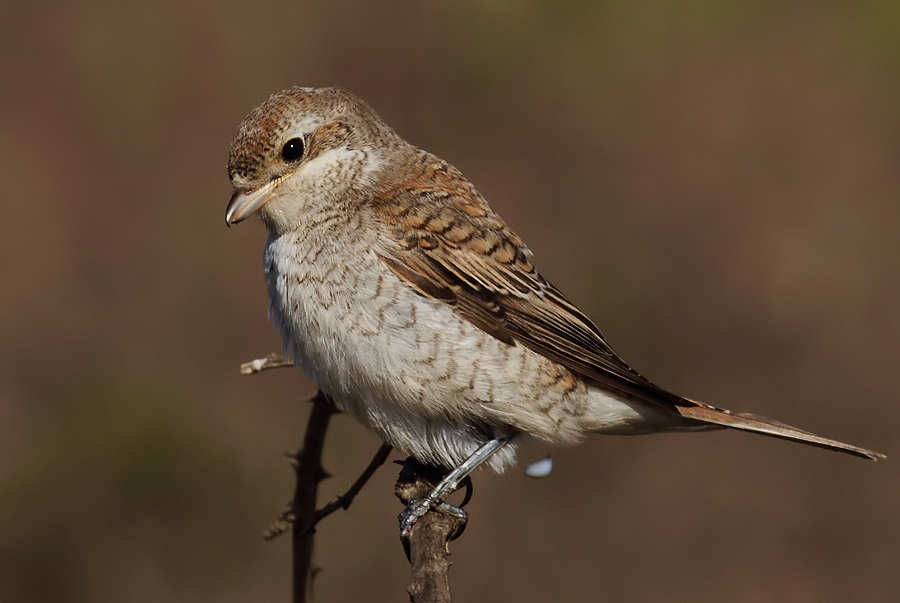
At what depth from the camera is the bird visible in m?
3.35

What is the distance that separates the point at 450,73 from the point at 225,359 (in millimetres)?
2545

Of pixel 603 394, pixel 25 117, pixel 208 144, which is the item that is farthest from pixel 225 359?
pixel 603 394

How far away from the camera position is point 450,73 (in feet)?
24.2

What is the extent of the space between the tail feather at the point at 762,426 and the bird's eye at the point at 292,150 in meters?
1.54

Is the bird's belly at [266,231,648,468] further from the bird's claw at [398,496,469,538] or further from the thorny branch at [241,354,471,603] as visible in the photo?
the bird's claw at [398,496,469,538]

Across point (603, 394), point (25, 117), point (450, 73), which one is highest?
point (450, 73)

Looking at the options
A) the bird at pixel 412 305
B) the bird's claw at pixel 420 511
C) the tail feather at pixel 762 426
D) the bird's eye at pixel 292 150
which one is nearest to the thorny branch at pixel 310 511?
the bird's claw at pixel 420 511

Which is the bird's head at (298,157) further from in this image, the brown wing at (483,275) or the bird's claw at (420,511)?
the bird's claw at (420,511)

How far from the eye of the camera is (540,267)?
21.7ft

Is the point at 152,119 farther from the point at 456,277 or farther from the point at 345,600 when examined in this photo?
the point at 456,277

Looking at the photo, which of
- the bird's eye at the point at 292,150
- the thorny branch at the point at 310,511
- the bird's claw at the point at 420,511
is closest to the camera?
the thorny branch at the point at 310,511

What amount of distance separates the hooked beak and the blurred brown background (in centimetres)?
216

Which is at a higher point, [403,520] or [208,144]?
[208,144]

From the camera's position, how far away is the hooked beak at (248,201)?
3396 mm
